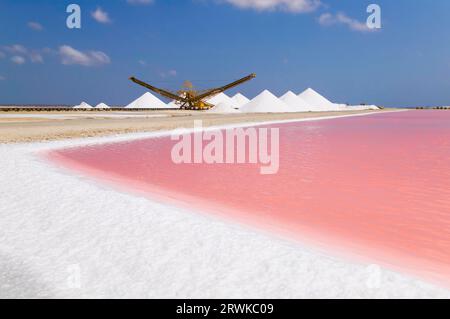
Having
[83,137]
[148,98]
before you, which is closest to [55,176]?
[83,137]

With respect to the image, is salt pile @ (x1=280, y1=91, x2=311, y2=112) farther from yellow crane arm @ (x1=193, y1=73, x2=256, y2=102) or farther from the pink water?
the pink water

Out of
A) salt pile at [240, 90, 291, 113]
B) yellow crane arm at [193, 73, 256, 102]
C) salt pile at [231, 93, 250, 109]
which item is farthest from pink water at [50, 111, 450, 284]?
salt pile at [231, 93, 250, 109]

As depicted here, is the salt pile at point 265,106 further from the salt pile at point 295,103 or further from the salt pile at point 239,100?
the salt pile at point 239,100

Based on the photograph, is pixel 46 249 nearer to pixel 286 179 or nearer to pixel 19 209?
pixel 19 209

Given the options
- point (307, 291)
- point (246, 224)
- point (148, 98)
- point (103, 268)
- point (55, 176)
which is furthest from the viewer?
point (148, 98)

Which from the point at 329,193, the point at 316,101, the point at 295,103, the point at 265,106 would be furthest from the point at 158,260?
the point at 316,101

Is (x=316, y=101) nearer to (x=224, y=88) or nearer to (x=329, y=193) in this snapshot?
(x=224, y=88)
